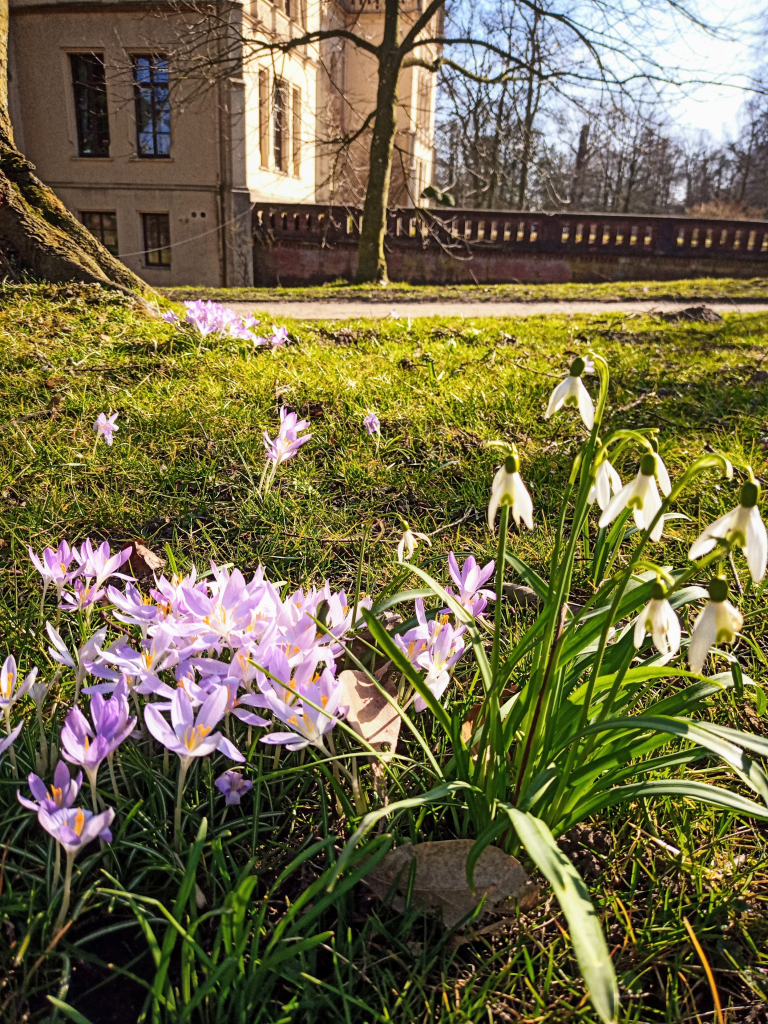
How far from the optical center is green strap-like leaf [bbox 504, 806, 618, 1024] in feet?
2.39

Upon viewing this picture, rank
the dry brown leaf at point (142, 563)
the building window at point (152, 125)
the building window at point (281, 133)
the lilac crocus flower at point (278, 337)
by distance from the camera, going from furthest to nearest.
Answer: the building window at point (281, 133) < the building window at point (152, 125) < the lilac crocus flower at point (278, 337) < the dry brown leaf at point (142, 563)

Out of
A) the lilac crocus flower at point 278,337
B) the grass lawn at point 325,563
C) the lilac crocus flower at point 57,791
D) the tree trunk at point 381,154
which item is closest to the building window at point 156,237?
the tree trunk at point 381,154

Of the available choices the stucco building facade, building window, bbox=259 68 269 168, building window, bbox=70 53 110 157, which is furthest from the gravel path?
building window, bbox=70 53 110 157

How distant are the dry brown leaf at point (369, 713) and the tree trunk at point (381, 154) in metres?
15.6

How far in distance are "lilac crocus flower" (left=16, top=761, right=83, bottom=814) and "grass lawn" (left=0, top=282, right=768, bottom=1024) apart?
0.11m

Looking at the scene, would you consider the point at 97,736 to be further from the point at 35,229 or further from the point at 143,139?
the point at 143,139

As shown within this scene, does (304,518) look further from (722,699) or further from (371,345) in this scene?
(371,345)

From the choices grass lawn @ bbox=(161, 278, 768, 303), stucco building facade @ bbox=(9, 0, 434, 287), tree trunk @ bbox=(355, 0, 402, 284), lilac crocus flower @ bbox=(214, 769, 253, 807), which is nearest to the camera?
lilac crocus flower @ bbox=(214, 769, 253, 807)

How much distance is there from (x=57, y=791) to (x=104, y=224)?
24.6 meters

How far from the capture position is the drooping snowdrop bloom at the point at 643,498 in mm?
888

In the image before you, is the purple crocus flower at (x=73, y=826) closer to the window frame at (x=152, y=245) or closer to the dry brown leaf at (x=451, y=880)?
the dry brown leaf at (x=451, y=880)

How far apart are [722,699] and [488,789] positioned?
0.81 m

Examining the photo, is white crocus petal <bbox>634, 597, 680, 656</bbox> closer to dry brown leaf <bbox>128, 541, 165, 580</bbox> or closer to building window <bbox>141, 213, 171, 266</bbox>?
dry brown leaf <bbox>128, 541, 165, 580</bbox>

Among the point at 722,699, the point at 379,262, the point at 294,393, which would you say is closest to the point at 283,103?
the point at 379,262
